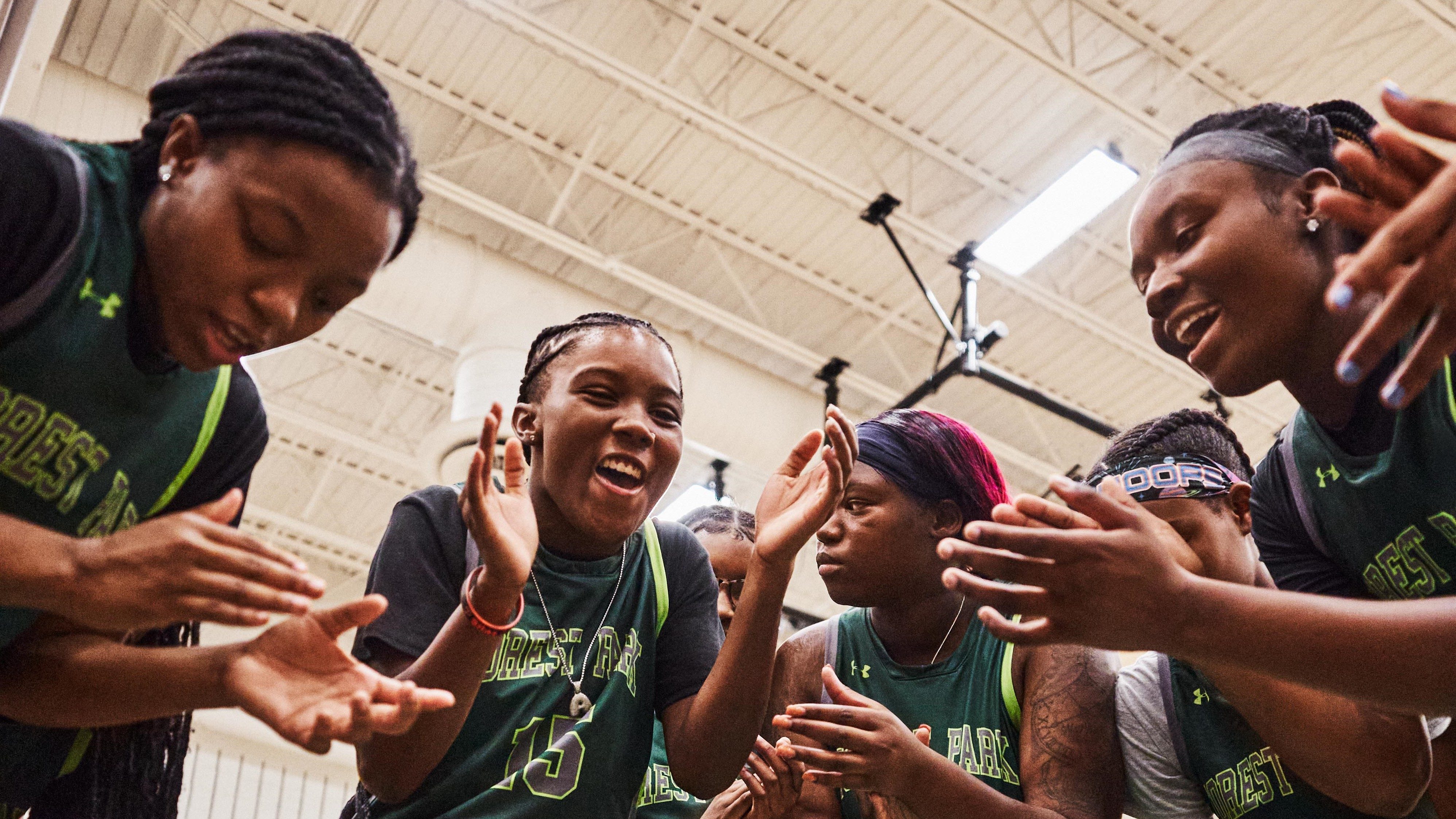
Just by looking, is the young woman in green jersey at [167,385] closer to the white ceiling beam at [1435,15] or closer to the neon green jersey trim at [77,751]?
the neon green jersey trim at [77,751]

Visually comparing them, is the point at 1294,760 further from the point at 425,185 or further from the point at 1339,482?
the point at 425,185

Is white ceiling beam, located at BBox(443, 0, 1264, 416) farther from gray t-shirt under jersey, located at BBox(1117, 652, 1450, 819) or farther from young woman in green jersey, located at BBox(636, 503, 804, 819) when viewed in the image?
gray t-shirt under jersey, located at BBox(1117, 652, 1450, 819)

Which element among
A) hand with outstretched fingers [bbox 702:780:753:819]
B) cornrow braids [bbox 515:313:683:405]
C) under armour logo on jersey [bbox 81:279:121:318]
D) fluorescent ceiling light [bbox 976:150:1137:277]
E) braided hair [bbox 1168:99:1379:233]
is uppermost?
fluorescent ceiling light [bbox 976:150:1137:277]

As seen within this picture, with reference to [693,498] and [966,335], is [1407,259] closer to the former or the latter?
[966,335]

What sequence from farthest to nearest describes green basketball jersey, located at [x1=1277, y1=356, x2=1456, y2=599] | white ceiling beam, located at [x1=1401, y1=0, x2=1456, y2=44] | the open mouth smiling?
white ceiling beam, located at [x1=1401, y1=0, x2=1456, y2=44]
the open mouth smiling
green basketball jersey, located at [x1=1277, y1=356, x2=1456, y2=599]

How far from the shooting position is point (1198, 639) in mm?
1598

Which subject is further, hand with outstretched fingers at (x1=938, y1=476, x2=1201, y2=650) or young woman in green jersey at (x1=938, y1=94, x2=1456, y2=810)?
young woman in green jersey at (x1=938, y1=94, x2=1456, y2=810)

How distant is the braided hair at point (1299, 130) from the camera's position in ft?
7.04

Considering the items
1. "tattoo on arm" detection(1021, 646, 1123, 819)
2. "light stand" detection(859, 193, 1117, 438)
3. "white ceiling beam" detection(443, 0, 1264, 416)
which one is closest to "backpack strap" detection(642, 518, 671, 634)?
"tattoo on arm" detection(1021, 646, 1123, 819)

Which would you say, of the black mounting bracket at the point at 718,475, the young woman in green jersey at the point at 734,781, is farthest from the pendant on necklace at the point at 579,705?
the black mounting bracket at the point at 718,475

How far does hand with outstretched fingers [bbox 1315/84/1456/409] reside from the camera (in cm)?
145

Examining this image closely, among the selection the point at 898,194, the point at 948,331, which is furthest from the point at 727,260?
the point at 948,331

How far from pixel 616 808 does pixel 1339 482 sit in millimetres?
1360

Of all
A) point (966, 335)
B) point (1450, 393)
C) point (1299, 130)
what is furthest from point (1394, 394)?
point (966, 335)
